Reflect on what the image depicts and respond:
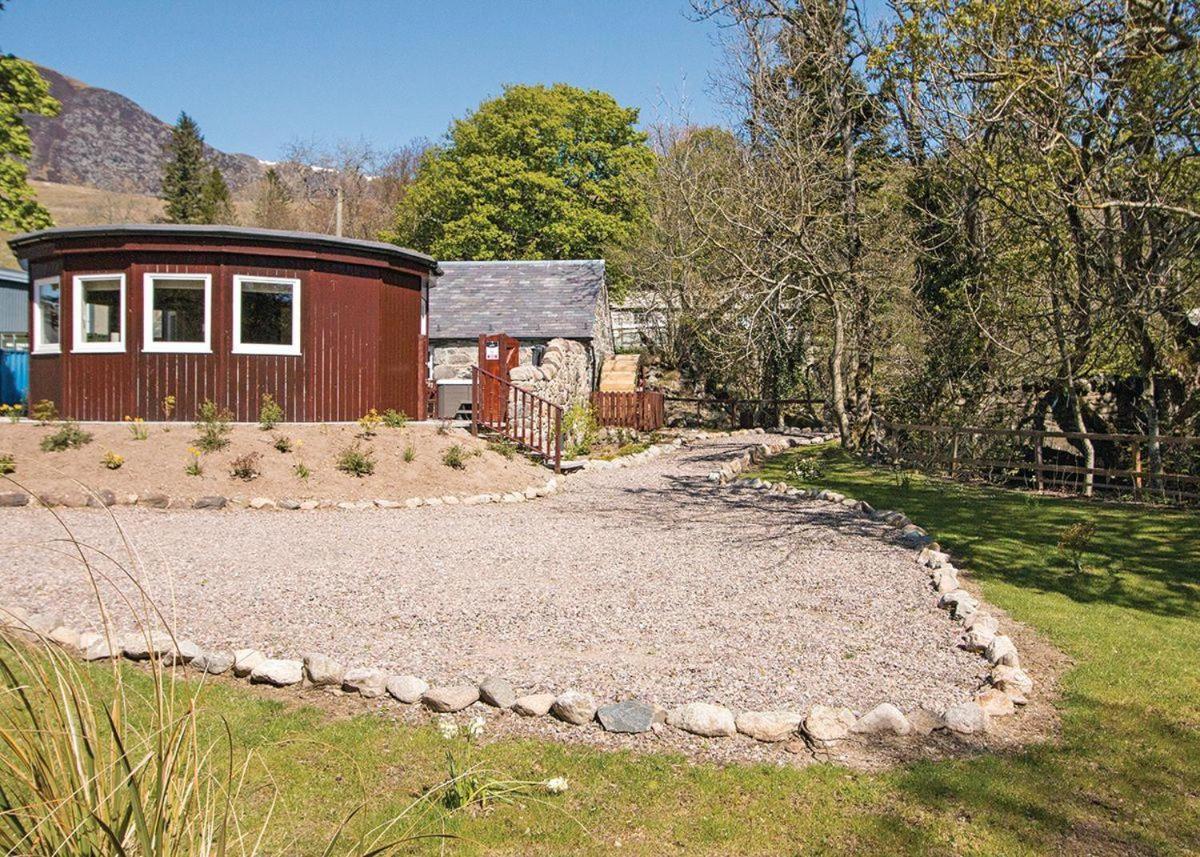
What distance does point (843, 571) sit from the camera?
296 inches

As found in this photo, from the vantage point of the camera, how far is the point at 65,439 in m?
11.0

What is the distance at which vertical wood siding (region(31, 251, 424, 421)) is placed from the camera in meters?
12.9

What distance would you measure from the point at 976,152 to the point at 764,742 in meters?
8.65

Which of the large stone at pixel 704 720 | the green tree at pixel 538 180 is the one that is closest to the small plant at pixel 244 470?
the large stone at pixel 704 720

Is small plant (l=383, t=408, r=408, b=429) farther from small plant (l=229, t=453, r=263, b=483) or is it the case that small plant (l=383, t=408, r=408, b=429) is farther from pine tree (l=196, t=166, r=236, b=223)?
pine tree (l=196, t=166, r=236, b=223)

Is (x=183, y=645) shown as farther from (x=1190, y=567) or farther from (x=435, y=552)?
(x=1190, y=567)

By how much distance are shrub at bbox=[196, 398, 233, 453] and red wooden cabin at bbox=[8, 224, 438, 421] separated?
889mm

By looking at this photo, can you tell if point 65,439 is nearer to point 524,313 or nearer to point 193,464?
point 193,464

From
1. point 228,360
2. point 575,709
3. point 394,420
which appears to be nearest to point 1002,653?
point 575,709

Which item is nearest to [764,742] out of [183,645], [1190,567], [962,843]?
[962,843]

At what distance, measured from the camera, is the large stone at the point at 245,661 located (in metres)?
4.71

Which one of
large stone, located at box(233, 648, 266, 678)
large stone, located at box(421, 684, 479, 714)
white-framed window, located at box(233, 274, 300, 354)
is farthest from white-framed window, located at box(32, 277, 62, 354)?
large stone, located at box(421, 684, 479, 714)

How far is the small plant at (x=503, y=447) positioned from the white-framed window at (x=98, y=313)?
5.86 m

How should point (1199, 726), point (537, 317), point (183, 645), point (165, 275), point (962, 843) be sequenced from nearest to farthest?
1. point (962, 843)
2. point (1199, 726)
3. point (183, 645)
4. point (165, 275)
5. point (537, 317)
